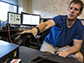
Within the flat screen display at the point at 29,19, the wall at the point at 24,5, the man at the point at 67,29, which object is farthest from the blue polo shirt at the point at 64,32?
the wall at the point at 24,5

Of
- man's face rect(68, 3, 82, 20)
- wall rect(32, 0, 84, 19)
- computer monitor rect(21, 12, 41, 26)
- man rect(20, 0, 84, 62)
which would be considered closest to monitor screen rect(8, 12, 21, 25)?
computer monitor rect(21, 12, 41, 26)

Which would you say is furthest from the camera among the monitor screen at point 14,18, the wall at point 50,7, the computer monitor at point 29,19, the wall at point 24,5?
the wall at point 24,5

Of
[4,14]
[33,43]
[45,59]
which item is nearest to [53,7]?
[33,43]

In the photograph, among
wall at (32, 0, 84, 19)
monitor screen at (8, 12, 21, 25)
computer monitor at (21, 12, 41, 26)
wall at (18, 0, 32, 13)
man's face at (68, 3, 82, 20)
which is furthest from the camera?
wall at (18, 0, 32, 13)

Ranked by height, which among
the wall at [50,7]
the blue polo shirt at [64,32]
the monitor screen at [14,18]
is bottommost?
the blue polo shirt at [64,32]

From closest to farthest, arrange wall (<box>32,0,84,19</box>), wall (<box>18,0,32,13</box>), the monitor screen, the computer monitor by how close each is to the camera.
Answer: the monitor screen, the computer monitor, wall (<box>32,0,84,19</box>), wall (<box>18,0,32,13</box>)

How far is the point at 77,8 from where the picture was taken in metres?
→ 0.82

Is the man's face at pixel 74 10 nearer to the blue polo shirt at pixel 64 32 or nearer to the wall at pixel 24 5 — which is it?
A: the blue polo shirt at pixel 64 32

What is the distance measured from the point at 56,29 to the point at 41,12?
1.69m

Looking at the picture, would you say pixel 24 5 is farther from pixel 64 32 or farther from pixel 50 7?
pixel 64 32

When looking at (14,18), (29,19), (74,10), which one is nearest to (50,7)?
(29,19)

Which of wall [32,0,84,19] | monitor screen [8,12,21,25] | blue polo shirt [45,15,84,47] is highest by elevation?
wall [32,0,84,19]

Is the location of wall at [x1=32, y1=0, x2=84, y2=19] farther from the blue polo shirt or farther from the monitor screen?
the blue polo shirt

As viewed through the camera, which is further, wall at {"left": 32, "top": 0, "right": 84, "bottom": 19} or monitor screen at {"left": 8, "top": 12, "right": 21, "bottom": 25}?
wall at {"left": 32, "top": 0, "right": 84, "bottom": 19}
